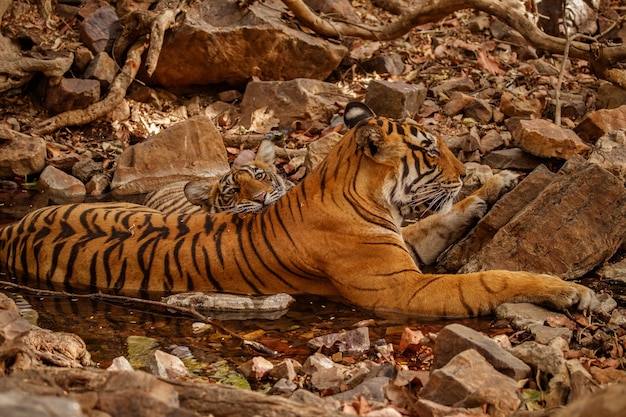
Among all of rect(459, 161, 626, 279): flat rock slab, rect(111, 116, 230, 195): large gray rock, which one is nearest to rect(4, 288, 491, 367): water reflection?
rect(459, 161, 626, 279): flat rock slab

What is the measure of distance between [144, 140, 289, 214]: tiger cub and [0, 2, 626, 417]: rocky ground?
1.16 metres

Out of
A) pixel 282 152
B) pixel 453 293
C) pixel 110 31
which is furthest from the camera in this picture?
pixel 110 31

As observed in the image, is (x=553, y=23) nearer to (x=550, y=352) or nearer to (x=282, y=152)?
(x=282, y=152)

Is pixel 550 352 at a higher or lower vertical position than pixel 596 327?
higher

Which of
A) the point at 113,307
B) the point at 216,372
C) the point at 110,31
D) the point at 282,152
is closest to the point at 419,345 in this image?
the point at 216,372

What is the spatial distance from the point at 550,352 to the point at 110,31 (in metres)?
8.56

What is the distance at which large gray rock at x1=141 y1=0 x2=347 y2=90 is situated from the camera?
10.6 m

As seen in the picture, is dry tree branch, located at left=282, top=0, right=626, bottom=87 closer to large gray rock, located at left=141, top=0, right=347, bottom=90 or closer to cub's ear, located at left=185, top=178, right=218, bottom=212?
large gray rock, located at left=141, top=0, right=347, bottom=90

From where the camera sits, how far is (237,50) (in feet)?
35.1

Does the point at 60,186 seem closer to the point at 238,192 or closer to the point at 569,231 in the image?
the point at 238,192

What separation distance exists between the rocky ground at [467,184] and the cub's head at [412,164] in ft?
1.60

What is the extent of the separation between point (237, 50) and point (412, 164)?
5.61m

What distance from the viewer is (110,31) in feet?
35.7

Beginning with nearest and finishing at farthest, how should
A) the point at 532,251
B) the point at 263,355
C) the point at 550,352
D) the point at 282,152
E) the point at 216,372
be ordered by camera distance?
1. the point at 550,352
2. the point at 216,372
3. the point at 263,355
4. the point at 532,251
5. the point at 282,152
